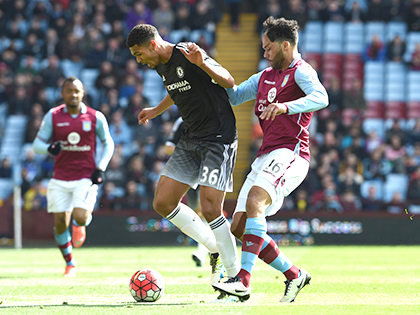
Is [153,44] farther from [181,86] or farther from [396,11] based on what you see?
[396,11]

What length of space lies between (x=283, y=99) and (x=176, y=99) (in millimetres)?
1032

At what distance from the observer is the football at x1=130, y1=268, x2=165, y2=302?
569cm

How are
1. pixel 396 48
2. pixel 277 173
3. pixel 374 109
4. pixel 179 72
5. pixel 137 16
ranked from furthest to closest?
pixel 137 16
pixel 396 48
pixel 374 109
pixel 179 72
pixel 277 173

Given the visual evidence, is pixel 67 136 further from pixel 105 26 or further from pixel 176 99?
pixel 105 26

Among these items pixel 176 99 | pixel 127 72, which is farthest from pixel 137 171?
pixel 176 99

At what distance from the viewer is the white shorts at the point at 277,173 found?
557 cm

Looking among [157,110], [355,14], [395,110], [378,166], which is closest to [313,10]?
[355,14]

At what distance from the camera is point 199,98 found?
6.12 meters

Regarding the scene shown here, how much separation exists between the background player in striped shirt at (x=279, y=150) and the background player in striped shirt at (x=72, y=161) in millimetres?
3337

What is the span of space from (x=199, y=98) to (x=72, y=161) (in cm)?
326

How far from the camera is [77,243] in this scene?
905 centimetres

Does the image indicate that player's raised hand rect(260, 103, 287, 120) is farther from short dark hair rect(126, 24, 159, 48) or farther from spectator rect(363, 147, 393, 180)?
spectator rect(363, 147, 393, 180)

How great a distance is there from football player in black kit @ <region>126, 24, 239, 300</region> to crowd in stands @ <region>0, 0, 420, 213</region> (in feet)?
29.8

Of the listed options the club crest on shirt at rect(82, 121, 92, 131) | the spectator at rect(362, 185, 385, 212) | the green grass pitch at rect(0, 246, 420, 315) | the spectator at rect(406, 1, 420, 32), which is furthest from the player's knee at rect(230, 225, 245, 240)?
the spectator at rect(406, 1, 420, 32)
